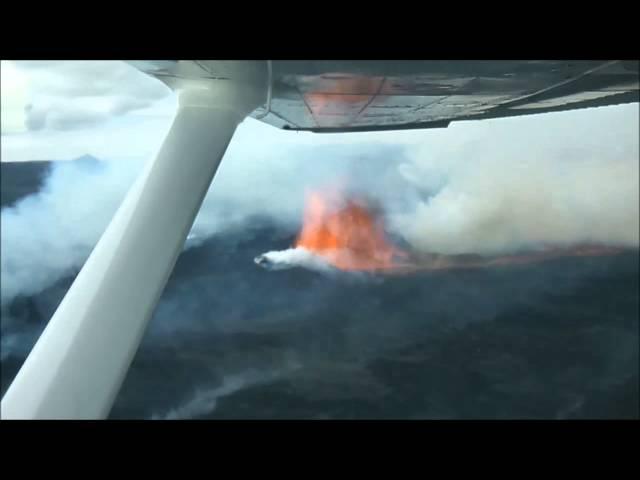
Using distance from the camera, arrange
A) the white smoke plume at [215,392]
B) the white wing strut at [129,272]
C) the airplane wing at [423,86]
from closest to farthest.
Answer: the white wing strut at [129,272] → the airplane wing at [423,86] → the white smoke plume at [215,392]

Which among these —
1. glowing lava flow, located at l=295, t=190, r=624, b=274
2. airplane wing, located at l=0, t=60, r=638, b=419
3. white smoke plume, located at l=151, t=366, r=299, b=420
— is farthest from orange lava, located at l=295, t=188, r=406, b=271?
airplane wing, located at l=0, t=60, r=638, b=419

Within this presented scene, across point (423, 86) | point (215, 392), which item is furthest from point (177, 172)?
point (215, 392)

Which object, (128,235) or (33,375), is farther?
(128,235)

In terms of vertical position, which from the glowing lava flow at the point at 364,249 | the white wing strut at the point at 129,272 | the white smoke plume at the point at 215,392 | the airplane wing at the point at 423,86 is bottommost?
the white smoke plume at the point at 215,392

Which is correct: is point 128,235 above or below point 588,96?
below

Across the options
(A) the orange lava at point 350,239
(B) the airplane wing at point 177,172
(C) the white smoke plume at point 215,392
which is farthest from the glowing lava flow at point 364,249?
(B) the airplane wing at point 177,172

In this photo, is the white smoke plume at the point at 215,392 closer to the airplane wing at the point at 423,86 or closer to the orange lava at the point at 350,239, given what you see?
the orange lava at the point at 350,239
